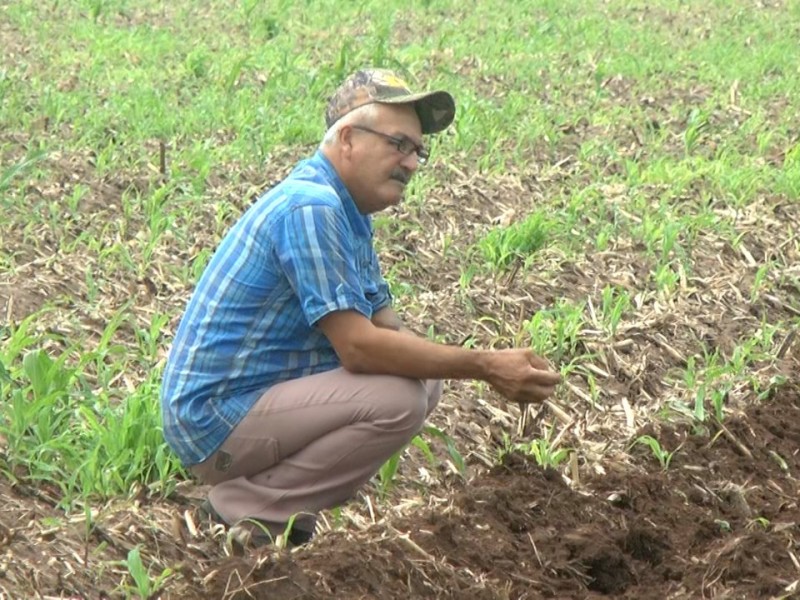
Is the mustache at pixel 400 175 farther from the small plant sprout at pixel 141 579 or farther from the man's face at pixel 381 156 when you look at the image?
the small plant sprout at pixel 141 579

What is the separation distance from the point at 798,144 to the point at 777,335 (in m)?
2.61

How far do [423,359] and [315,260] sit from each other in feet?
1.29

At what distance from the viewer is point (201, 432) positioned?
12.9ft

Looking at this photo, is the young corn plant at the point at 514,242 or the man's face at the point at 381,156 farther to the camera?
the young corn plant at the point at 514,242

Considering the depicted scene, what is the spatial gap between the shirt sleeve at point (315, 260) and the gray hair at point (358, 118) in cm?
28

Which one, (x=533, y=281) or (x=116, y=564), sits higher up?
(x=116, y=564)

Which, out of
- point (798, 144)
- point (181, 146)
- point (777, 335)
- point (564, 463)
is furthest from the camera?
point (798, 144)

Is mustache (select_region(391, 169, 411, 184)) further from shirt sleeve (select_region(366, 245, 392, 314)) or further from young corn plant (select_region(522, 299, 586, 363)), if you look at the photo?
young corn plant (select_region(522, 299, 586, 363))

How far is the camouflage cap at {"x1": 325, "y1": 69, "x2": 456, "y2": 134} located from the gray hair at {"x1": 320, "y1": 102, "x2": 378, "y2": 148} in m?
0.02

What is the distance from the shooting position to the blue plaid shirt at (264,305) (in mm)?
3773

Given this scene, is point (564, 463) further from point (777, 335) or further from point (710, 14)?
point (710, 14)

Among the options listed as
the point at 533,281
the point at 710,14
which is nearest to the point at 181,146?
the point at 533,281

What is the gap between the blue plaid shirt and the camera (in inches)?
149

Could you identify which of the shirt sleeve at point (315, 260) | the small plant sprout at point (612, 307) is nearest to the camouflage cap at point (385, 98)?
the shirt sleeve at point (315, 260)
